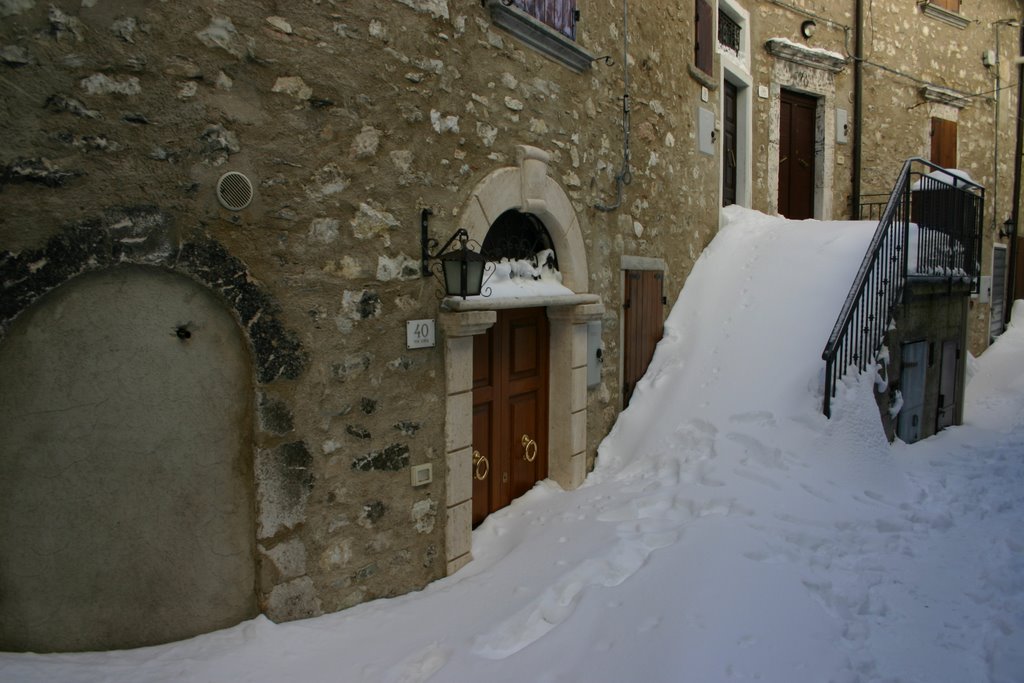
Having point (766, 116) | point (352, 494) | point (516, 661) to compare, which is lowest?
point (516, 661)

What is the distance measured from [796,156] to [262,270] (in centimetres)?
887

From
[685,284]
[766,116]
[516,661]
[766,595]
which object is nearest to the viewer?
[516,661]

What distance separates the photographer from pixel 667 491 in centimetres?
438

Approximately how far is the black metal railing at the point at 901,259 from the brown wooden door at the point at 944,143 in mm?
4397

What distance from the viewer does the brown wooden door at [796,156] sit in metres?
9.35

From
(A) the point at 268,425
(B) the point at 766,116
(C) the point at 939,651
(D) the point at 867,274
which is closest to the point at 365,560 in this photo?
(A) the point at 268,425

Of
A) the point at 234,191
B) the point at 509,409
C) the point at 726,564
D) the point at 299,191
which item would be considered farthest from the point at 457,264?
the point at 726,564

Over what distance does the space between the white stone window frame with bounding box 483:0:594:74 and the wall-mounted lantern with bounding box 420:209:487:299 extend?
140 cm

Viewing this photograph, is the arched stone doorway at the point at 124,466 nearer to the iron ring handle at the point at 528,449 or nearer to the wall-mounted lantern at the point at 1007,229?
the iron ring handle at the point at 528,449

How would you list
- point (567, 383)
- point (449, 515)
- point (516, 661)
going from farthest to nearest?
point (567, 383), point (449, 515), point (516, 661)

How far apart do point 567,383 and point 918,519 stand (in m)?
2.46

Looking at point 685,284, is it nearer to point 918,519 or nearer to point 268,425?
point 918,519

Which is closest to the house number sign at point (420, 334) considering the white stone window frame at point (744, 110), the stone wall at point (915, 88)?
the white stone window frame at point (744, 110)

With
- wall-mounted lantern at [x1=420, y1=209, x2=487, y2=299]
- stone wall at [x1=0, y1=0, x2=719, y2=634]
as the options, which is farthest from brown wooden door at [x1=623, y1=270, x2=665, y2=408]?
wall-mounted lantern at [x1=420, y1=209, x2=487, y2=299]
